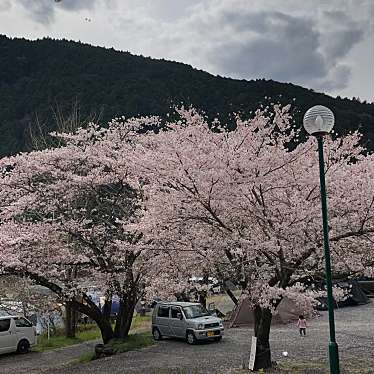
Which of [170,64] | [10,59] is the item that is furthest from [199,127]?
[10,59]

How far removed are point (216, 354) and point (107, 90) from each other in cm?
2706

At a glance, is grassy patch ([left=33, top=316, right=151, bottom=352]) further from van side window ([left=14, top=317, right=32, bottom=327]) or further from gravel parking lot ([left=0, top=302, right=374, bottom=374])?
gravel parking lot ([left=0, top=302, right=374, bottom=374])

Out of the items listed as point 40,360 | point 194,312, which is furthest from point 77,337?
point 194,312

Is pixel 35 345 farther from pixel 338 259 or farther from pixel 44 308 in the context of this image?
pixel 338 259

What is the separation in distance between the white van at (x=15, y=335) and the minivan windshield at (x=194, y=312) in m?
5.38

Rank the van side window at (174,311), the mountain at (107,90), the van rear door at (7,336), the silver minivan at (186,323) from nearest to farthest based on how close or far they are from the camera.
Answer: the silver minivan at (186,323), the van rear door at (7,336), the van side window at (174,311), the mountain at (107,90)

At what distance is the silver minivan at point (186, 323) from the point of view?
15.0 metres

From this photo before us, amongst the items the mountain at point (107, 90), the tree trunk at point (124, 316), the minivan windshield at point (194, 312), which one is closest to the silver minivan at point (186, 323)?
the minivan windshield at point (194, 312)

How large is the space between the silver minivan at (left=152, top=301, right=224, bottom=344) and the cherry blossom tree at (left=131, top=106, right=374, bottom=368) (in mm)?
5199

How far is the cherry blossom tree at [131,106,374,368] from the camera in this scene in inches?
345

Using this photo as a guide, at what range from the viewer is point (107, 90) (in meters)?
36.4

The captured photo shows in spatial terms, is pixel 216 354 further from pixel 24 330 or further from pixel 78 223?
pixel 24 330

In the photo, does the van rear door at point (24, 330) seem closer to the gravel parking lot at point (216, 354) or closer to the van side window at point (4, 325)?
the van side window at point (4, 325)

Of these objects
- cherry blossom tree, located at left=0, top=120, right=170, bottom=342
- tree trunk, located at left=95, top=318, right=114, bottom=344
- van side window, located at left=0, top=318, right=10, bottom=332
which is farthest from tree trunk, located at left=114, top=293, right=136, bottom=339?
van side window, located at left=0, top=318, right=10, bottom=332
